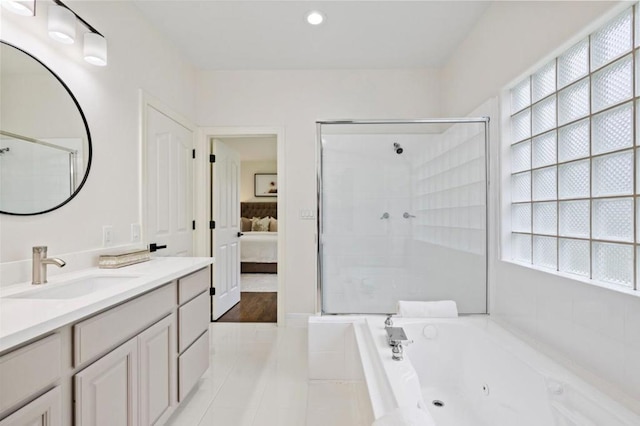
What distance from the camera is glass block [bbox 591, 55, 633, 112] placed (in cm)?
118

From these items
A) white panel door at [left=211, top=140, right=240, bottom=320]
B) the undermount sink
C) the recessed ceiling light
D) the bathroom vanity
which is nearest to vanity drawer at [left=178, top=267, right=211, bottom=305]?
the bathroom vanity

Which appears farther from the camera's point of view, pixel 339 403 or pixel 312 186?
pixel 312 186

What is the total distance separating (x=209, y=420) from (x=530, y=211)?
7.30ft

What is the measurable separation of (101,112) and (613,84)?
2606 millimetres

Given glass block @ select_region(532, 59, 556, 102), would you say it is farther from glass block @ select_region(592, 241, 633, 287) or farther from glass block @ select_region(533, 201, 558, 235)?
glass block @ select_region(592, 241, 633, 287)

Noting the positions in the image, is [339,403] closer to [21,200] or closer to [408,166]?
[408,166]

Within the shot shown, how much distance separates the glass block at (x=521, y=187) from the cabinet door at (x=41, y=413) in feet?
7.71

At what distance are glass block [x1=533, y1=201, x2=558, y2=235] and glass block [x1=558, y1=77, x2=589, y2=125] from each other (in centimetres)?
44

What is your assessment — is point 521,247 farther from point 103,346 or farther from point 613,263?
point 103,346

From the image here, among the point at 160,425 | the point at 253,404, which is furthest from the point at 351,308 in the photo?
the point at 160,425

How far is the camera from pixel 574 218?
146cm

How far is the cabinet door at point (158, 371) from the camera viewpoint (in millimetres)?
1364

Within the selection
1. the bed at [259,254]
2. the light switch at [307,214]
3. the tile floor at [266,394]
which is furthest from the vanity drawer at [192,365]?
Result: the bed at [259,254]

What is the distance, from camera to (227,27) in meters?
2.41
